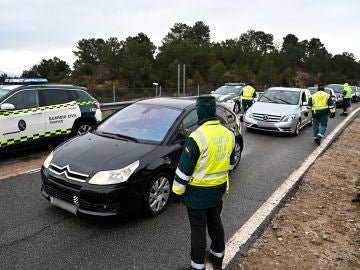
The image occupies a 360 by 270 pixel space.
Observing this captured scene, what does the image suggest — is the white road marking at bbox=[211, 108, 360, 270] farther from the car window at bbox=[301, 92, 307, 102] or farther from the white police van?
the car window at bbox=[301, 92, 307, 102]

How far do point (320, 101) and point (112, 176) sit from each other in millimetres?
8169

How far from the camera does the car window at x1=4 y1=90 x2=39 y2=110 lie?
25.8ft

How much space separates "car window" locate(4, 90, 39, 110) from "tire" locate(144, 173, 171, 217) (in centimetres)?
435

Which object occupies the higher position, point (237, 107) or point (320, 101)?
point (320, 101)

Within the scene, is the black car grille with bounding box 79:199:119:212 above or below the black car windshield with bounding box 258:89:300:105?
below

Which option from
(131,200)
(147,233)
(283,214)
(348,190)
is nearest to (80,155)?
(131,200)

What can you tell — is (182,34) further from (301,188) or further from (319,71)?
(301,188)

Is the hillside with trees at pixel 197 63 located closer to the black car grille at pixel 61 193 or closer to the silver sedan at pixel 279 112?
the silver sedan at pixel 279 112

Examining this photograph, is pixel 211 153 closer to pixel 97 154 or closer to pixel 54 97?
pixel 97 154

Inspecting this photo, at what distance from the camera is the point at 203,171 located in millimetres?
3457

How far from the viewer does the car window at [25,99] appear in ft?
25.8

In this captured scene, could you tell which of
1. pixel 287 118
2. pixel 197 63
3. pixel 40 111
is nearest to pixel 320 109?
pixel 287 118

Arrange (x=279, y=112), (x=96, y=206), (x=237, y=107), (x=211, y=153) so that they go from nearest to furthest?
1. (x=211, y=153)
2. (x=96, y=206)
3. (x=279, y=112)
4. (x=237, y=107)

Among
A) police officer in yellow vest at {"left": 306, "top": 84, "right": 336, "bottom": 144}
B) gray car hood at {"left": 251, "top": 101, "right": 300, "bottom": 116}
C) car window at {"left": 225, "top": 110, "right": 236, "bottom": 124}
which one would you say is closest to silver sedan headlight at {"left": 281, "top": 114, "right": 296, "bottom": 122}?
gray car hood at {"left": 251, "top": 101, "right": 300, "bottom": 116}
